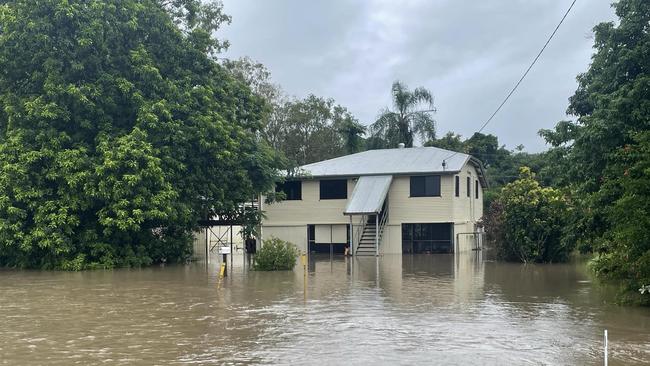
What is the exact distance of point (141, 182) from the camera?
2598 centimetres

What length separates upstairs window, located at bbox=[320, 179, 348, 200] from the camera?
1564 inches

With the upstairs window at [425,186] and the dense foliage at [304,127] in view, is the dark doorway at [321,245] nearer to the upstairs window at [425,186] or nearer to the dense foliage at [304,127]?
the upstairs window at [425,186]

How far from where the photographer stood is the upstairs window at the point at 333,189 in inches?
1564

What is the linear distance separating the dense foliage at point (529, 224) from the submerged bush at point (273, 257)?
11.2 metres

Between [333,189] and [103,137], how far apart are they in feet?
55.1

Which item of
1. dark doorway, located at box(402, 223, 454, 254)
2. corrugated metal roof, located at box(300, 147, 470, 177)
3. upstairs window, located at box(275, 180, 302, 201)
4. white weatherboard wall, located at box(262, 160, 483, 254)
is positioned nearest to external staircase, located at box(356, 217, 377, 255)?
white weatherboard wall, located at box(262, 160, 483, 254)

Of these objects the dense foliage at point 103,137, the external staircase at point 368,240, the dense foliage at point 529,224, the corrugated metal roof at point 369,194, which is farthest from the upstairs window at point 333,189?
the dense foliage at point 529,224

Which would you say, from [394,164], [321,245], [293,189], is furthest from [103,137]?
[394,164]

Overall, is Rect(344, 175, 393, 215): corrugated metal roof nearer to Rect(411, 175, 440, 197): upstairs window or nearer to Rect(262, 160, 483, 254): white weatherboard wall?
Rect(262, 160, 483, 254): white weatherboard wall

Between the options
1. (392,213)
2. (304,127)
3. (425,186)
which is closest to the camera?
(425,186)

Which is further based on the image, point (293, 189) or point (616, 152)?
point (293, 189)

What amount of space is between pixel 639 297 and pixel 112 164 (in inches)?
754

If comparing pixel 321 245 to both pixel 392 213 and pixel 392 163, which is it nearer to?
pixel 392 213

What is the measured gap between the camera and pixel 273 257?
82.7 ft
